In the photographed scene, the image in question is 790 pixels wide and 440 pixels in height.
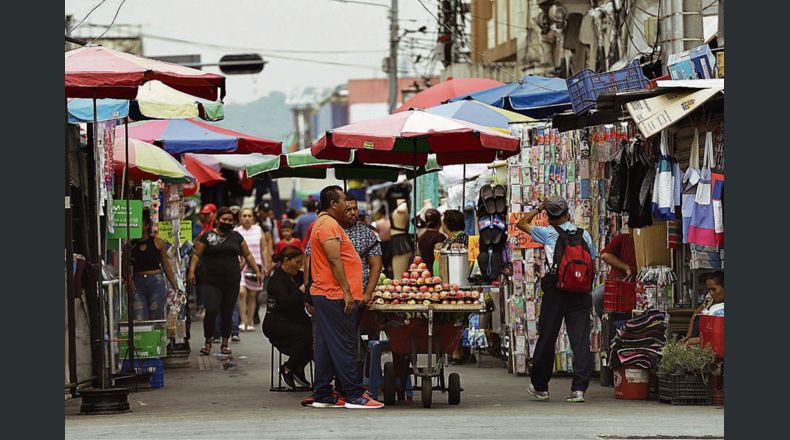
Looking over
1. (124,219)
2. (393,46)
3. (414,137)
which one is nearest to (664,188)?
(414,137)

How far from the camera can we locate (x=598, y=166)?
1552 centimetres

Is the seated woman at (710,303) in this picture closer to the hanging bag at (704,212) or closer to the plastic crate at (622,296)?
the hanging bag at (704,212)

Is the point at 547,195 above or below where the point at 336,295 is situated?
above

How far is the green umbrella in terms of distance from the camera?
16844 mm

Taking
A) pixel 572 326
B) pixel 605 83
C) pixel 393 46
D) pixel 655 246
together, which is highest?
pixel 393 46

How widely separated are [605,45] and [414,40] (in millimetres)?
20346

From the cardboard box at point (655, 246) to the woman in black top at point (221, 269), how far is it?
21.3 ft

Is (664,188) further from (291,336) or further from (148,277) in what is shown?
(148,277)

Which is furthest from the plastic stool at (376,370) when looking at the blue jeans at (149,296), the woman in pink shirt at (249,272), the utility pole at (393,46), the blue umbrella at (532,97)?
the utility pole at (393,46)

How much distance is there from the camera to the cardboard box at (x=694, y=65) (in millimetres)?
13453

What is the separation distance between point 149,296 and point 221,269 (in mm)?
1993

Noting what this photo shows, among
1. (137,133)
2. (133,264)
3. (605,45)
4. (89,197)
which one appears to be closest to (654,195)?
(89,197)

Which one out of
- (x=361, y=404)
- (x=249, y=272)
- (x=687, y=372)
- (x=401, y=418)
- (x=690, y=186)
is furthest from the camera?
(x=249, y=272)

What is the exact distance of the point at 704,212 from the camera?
13078 mm
